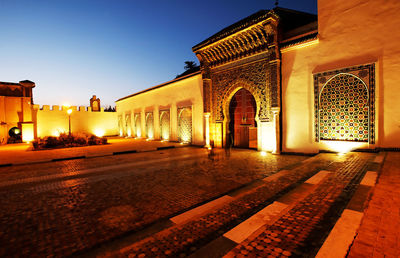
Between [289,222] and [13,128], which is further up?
[13,128]

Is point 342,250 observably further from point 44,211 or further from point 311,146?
point 311,146

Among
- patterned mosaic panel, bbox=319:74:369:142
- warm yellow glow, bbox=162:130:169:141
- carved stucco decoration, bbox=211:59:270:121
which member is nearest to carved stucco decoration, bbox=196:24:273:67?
carved stucco decoration, bbox=211:59:270:121

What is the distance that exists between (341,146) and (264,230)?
5736 millimetres

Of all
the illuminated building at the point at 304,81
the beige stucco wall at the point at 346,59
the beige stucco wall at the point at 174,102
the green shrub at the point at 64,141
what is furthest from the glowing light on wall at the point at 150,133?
the beige stucco wall at the point at 346,59

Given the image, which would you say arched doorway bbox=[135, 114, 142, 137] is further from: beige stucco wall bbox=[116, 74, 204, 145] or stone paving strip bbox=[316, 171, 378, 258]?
stone paving strip bbox=[316, 171, 378, 258]

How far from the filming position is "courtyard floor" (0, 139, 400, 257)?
1887 millimetres

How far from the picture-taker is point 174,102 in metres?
12.7

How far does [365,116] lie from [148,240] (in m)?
6.82

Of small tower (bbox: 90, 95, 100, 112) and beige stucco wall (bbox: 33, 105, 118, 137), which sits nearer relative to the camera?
beige stucco wall (bbox: 33, 105, 118, 137)

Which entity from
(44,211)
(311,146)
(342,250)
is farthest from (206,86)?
(342,250)

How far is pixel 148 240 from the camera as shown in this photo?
2014mm

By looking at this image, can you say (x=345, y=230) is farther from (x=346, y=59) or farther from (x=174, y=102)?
(x=174, y=102)

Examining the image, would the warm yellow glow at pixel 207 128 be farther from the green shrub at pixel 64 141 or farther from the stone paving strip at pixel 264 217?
the green shrub at pixel 64 141

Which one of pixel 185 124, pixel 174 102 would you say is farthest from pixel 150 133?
pixel 185 124
